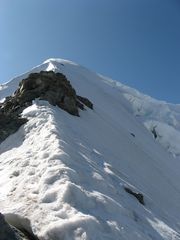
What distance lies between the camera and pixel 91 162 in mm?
12641

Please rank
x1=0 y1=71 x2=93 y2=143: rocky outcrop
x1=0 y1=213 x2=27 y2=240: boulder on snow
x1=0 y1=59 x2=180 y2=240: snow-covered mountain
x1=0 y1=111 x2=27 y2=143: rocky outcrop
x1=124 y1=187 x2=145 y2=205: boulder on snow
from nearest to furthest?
→ 1. x1=0 y1=213 x2=27 y2=240: boulder on snow
2. x1=0 y1=59 x2=180 y2=240: snow-covered mountain
3. x1=124 y1=187 x2=145 y2=205: boulder on snow
4. x1=0 y1=111 x2=27 y2=143: rocky outcrop
5. x1=0 y1=71 x2=93 y2=143: rocky outcrop

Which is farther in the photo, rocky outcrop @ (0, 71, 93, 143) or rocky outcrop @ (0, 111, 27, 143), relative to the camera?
rocky outcrop @ (0, 71, 93, 143)

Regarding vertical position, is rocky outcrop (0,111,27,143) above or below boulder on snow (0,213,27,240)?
above

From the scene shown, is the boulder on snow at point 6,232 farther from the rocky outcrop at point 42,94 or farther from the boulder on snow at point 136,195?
the rocky outcrop at point 42,94

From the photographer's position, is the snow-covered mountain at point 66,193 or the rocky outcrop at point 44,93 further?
the rocky outcrop at point 44,93

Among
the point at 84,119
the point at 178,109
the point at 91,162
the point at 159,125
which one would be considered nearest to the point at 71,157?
the point at 91,162

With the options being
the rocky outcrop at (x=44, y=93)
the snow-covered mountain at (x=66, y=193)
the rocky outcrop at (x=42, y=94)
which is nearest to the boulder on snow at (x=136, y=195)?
the snow-covered mountain at (x=66, y=193)

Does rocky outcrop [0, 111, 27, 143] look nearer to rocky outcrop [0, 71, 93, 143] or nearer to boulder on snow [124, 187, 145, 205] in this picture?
rocky outcrop [0, 71, 93, 143]

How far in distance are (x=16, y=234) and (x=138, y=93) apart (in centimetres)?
10137

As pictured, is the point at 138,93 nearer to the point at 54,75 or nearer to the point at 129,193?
the point at 54,75

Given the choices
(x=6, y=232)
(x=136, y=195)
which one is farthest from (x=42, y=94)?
(x=6, y=232)

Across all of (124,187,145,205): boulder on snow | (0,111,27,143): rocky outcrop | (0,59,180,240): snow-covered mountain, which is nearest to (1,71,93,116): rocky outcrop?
(0,111,27,143): rocky outcrop

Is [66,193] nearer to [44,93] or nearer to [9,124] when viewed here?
[9,124]

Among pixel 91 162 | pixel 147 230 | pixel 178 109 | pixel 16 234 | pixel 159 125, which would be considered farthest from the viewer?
pixel 178 109
